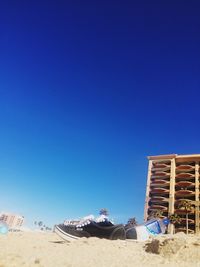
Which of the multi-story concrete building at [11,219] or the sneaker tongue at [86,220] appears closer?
the sneaker tongue at [86,220]

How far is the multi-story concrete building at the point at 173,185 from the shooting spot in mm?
86750

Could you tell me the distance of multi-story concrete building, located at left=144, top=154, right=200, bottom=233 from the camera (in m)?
86.8

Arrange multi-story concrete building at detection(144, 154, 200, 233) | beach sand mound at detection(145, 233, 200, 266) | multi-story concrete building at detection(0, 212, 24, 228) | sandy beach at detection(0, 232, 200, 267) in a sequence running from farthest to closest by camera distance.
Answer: multi-story concrete building at detection(0, 212, 24, 228)
multi-story concrete building at detection(144, 154, 200, 233)
beach sand mound at detection(145, 233, 200, 266)
sandy beach at detection(0, 232, 200, 267)

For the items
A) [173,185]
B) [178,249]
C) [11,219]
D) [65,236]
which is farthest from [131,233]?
[11,219]

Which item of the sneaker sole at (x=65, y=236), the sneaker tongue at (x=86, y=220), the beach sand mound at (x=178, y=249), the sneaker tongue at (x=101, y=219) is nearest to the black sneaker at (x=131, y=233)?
the sneaker tongue at (x=101, y=219)

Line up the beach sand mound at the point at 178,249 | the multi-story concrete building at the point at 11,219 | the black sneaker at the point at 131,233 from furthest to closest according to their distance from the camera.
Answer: the multi-story concrete building at the point at 11,219 < the black sneaker at the point at 131,233 < the beach sand mound at the point at 178,249

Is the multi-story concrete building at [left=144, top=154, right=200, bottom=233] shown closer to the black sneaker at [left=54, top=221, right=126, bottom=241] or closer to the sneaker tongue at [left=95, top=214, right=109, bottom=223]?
the black sneaker at [left=54, top=221, right=126, bottom=241]

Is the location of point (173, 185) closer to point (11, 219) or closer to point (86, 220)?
point (86, 220)

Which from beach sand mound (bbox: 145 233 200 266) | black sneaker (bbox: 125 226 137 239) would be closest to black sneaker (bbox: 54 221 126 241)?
black sneaker (bbox: 125 226 137 239)

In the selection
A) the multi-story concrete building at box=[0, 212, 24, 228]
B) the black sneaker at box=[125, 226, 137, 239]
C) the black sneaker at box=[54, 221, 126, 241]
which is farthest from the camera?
the multi-story concrete building at box=[0, 212, 24, 228]

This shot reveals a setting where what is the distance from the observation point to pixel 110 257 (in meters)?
13.3

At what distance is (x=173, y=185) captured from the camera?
92.3m

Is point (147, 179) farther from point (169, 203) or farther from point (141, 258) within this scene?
point (141, 258)

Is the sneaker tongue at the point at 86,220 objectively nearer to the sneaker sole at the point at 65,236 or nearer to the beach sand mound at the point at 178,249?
the sneaker sole at the point at 65,236
